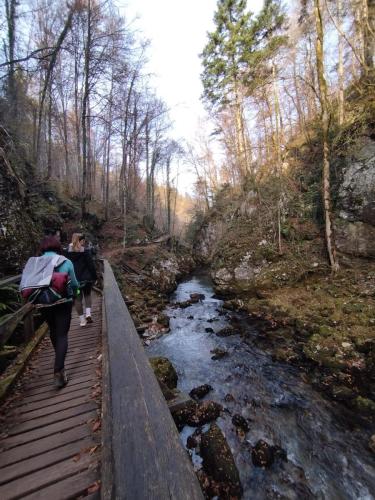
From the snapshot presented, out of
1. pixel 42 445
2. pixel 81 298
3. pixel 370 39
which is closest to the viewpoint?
pixel 42 445

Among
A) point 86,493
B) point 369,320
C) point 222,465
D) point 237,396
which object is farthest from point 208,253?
point 86,493

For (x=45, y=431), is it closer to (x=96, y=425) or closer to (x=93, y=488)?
(x=96, y=425)

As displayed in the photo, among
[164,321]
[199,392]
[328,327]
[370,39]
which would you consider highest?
[370,39]

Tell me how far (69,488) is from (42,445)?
0.73 m

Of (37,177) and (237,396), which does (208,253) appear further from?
(237,396)

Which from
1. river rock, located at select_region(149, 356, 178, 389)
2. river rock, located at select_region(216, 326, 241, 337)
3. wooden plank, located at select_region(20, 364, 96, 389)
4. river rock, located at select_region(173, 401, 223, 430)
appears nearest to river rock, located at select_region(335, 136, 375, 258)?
river rock, located at select_region(216, 326, 241, 337)

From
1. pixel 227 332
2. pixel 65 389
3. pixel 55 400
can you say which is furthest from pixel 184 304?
pixel 55 400

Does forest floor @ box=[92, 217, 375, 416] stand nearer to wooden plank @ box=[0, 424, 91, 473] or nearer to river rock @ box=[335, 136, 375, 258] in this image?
river rock @ box=[335, 136, 375, 258]

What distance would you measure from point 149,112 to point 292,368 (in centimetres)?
2195

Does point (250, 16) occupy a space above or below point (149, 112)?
above

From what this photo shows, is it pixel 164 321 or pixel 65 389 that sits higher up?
pixel 65 389

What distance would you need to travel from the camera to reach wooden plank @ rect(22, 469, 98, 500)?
6.22ft

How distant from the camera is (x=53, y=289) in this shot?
305cm

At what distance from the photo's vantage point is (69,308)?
132 inches
